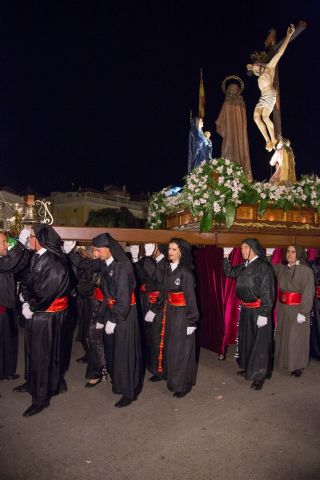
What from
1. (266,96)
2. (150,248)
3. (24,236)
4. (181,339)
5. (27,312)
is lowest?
(181,339)

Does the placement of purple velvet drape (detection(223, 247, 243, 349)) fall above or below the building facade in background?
below

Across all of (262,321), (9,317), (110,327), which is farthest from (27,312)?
(262,321)

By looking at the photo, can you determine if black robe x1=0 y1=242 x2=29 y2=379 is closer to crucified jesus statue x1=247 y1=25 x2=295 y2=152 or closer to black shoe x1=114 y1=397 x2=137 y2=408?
black shoe x1=114 y1=397 x2=137 y2=408

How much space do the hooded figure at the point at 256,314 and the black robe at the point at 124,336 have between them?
73.8 inches

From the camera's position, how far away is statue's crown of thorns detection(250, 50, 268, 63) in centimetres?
812

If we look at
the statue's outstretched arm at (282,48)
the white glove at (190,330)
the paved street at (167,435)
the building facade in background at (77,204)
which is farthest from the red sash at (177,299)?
the building facade in background at (77,204)

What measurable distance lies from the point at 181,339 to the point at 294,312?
2330mm

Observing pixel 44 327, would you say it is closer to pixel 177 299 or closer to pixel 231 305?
pixel 177 299

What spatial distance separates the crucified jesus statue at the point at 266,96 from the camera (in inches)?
312

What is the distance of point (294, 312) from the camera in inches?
238

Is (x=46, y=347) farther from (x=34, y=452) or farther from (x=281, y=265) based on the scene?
(x=281, y=265)

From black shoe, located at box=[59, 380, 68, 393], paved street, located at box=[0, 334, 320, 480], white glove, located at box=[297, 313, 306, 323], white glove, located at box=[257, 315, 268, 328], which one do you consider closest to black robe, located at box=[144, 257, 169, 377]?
paved street, located at box=[0, 334, 320, 480]

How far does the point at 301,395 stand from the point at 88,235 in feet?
12.9

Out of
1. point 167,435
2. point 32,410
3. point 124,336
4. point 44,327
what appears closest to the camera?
point 167,435
